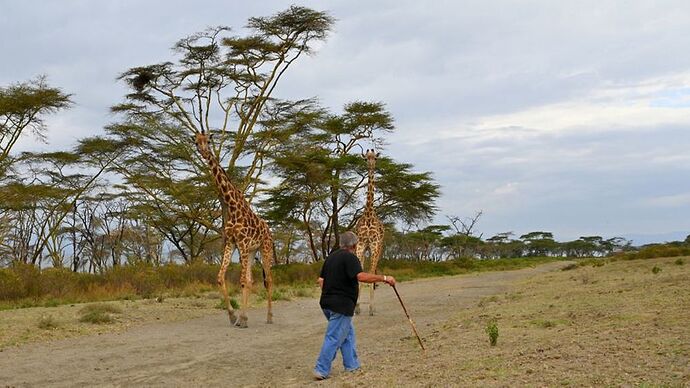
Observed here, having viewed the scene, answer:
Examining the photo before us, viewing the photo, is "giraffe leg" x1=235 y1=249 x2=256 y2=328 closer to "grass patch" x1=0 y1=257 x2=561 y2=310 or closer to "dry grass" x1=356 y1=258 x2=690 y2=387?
"dry grass" x1=356 y1=258 x2=690 y2=387

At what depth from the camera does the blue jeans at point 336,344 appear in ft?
25.5

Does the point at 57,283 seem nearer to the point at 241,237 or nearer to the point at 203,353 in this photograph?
the point at 241,237

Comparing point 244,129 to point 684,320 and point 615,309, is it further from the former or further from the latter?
point 684,320

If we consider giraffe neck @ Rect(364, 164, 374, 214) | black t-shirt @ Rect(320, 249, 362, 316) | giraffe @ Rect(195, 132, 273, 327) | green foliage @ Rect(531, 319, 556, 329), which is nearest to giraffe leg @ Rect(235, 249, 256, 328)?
giraffe @ Rect(195, 132, 273, 327)

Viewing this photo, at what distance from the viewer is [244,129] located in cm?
3130

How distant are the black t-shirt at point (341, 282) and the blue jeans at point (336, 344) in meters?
0.10

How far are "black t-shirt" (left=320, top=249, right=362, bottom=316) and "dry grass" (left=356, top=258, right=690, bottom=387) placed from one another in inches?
33.1

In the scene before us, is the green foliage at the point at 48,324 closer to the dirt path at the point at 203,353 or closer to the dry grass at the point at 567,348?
the dirt path at the point at 203,353

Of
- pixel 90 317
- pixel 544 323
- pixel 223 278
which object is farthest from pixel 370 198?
pixel 544 323

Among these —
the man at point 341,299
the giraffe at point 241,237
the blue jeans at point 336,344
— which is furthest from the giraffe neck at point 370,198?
the blue jeans at point 336,344

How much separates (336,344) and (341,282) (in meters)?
0.70

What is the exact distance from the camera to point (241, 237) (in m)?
14.1

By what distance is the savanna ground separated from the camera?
259 inches

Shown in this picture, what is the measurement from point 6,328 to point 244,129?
65.0 feet
